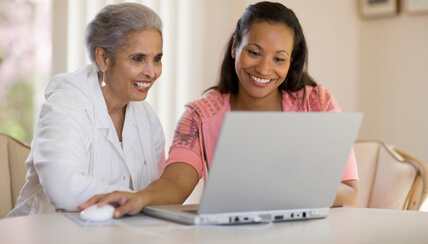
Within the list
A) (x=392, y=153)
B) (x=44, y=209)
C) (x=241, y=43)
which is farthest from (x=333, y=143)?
(x=392, y=153)

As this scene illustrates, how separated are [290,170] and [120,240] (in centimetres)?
37

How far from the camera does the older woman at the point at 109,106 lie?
1.72 meters

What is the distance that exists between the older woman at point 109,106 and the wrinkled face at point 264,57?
11.5 inches

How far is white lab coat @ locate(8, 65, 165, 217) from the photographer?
1.54 meters

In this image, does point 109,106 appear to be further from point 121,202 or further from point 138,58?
point 121,202

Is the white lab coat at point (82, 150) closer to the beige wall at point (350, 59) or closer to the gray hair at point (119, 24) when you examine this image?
the gray hair at point (119, 24)

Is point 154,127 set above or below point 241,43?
below

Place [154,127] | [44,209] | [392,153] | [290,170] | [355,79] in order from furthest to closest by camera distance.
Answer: [355,79] → [392,153] → [154,127] → [44,209] → [290,170]

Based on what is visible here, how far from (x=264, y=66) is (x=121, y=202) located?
768 mm

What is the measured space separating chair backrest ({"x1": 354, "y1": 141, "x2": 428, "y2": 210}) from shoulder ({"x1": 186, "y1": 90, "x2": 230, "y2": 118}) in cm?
87

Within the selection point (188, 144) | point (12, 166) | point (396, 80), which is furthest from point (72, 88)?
point (396, 80)

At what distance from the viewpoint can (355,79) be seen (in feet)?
12.6

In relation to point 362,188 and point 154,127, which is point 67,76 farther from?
point 362,188

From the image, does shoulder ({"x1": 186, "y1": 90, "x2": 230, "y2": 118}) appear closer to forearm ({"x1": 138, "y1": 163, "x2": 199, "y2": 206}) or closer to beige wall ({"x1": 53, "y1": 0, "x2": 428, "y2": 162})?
forearm ({"x1": 138, "y1": 163, "x2": 199, "y2": 206})
